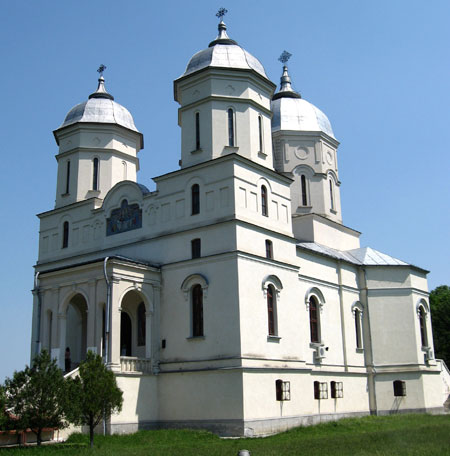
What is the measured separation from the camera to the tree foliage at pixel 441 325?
5034 cm

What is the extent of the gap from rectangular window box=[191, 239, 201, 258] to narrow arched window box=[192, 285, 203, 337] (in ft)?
4.45

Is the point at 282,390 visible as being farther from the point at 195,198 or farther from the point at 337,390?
the point at 195,198

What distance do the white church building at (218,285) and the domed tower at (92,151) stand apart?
0.08 meters

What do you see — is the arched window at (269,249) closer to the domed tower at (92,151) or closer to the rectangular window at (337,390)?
the rectangular window at (337,390)

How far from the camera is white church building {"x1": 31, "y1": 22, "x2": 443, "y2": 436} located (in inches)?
931

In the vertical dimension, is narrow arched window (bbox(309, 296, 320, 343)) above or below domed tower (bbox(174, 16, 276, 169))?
below

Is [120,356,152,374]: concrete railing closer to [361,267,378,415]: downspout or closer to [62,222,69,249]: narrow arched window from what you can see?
[62,222,69,249]: narrow arched window

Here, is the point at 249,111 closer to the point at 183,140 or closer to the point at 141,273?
the point at 183,140

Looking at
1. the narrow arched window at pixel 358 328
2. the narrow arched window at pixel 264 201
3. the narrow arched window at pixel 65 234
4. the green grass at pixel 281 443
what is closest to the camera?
the green grass at pixel 281 443

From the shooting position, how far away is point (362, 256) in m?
34.8

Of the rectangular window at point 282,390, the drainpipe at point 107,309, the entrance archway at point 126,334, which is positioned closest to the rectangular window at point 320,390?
the rectangular window at point 282,390

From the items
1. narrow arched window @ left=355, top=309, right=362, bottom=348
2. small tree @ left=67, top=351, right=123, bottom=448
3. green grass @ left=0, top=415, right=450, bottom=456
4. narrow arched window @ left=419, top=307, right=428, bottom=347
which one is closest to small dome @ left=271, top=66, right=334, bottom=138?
narrow arched window @ left=355, top=309, right=362, bottom=348

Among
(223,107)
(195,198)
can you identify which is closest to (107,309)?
(195,198)

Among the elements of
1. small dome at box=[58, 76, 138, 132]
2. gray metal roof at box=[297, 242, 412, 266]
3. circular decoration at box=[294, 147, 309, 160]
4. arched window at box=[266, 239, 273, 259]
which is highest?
small dome at box=[58, 76, 138, 132]
